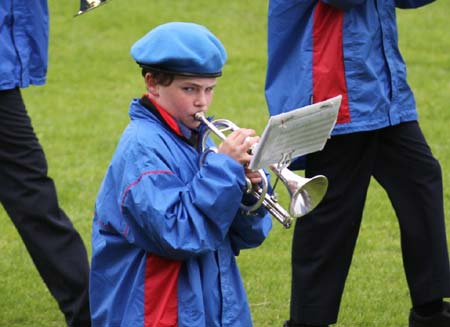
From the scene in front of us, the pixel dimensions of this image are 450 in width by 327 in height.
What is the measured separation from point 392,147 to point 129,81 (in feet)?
20.8

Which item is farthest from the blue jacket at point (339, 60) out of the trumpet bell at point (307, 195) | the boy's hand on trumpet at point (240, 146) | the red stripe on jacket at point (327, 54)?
the boy's hand on trumpet at point (240, 146)

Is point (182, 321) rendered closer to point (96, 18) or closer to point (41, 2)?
point (41, 2)

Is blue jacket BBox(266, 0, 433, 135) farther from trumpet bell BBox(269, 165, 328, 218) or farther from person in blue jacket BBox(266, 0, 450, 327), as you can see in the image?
trumpet bell BBox(269, 165, 328, 218)

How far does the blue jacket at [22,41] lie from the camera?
226 inches

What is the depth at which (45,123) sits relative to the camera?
10180 mm

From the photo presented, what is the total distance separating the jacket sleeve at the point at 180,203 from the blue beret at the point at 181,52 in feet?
1.02

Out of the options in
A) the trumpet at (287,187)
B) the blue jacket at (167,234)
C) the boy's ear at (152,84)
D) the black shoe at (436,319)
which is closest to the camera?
the blue jacket at (167,234)

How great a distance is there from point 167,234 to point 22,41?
2181 mm

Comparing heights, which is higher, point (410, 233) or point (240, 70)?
point (410, 233)

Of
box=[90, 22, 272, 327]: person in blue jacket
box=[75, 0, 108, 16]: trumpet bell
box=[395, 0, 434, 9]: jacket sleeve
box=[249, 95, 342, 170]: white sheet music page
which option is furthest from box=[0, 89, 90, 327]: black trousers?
box=[249, 95, 342, 170]: white sheet music page

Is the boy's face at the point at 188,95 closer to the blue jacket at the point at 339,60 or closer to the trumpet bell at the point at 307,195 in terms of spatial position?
the trumpet bell at the point at 307,195

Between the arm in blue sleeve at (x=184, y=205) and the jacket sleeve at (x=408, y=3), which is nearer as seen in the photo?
the arm in blue sleeve at (x=184, y=205)

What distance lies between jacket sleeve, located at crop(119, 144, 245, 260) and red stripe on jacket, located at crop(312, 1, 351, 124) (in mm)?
1364

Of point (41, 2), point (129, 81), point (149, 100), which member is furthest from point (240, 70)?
point (149, 100)
